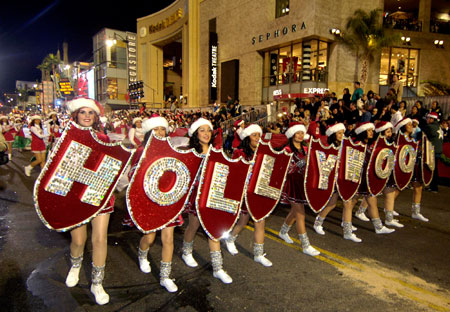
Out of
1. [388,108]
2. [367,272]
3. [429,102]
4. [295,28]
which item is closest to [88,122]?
[367,272]

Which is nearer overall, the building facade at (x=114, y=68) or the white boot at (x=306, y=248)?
the white boot at (x=306, y=248)

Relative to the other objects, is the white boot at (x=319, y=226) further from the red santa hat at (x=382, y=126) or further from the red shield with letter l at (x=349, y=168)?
the red santa hat at (x=382, y=126)

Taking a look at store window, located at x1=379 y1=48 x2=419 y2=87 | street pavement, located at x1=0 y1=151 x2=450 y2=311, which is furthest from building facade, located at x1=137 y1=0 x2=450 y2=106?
street pavement, located at x1=0 y1=151 x2=450 y2=311

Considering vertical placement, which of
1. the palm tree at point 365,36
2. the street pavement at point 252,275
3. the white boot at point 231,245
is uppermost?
the palm tree at point 365,36

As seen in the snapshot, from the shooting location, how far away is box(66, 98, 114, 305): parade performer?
9.89ft

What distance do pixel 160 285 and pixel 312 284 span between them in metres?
1.68

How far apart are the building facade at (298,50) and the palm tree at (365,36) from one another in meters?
0.44

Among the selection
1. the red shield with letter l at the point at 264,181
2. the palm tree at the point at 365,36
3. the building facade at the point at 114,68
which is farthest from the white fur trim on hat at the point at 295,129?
the building facade at the point at 114,68

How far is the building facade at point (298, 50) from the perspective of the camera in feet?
63.5

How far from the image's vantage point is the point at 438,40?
21484mm

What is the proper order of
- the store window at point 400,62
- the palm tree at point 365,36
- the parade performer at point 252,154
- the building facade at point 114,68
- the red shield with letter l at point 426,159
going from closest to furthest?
1. the parade performer at point 252,154
2. the red shield with letter l at point 426,159
3. the palm tree at point 365,36
4. the store window at point 400,62
5. the building facade at point 114,68

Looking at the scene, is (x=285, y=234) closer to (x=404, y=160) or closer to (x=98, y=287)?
(x=404, y=160)

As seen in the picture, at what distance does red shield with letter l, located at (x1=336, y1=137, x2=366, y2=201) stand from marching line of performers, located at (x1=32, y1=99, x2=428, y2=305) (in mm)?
146

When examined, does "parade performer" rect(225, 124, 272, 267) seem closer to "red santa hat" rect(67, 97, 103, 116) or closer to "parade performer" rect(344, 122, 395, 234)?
"red santa hat" rect(67, 97, 103, 116)
